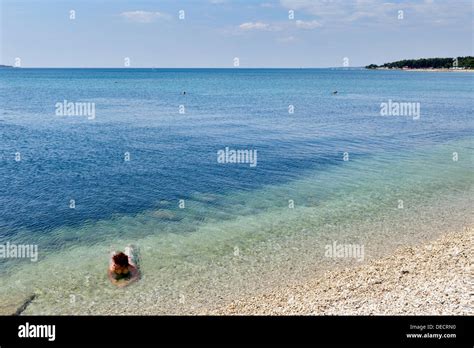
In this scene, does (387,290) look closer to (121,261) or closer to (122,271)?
(122,271)

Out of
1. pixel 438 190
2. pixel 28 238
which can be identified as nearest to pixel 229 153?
pixel 438 190

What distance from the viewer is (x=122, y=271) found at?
16.7 m

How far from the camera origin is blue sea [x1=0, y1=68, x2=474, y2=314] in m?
16.4

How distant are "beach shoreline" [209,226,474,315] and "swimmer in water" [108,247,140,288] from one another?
3914 mm

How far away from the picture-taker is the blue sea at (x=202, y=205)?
16359mm

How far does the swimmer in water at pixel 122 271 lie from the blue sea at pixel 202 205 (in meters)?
0.39

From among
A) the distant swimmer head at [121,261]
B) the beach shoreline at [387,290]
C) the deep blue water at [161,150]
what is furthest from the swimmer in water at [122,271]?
the deep blue water at [161,150]
